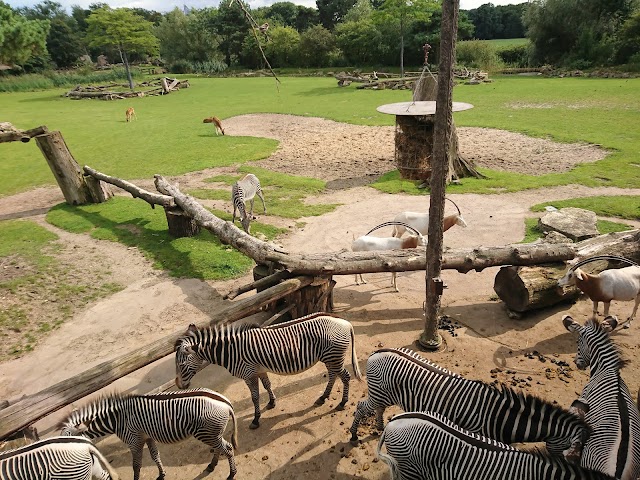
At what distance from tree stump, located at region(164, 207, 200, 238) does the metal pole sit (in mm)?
7042

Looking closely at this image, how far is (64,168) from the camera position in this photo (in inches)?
543

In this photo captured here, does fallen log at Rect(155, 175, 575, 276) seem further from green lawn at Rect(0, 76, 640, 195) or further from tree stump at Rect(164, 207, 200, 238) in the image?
green lawn at Rect(0, 76, 640, 195)

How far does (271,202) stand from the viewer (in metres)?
13.4

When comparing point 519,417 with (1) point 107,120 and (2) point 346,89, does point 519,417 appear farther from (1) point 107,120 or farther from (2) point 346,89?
(2) point 346,89

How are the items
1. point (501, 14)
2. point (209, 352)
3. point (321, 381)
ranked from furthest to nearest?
point (501, 14) → point (321, 381) → point (209, 352)

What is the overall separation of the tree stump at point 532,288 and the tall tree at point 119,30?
44268 millimetres

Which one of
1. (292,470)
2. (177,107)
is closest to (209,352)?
(292,470)

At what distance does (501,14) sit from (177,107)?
216ft

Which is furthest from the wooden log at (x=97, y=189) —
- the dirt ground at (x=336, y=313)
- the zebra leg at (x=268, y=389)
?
the zebra leg at (x=268, y=389)

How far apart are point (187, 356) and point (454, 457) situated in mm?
3140

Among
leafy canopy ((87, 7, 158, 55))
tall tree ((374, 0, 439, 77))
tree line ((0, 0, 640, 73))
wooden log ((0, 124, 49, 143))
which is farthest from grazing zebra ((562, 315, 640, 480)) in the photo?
leafy canopy ((87, 7, 158, 55))

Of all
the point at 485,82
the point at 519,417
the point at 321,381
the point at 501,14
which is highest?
the point at 501,14

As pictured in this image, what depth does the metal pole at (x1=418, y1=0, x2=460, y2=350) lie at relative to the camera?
5242 mm

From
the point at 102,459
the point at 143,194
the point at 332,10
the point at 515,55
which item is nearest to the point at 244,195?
the point at 143,194
